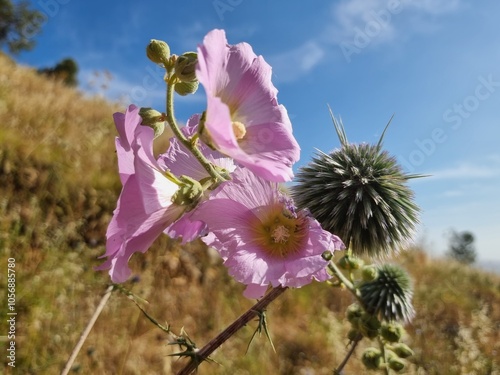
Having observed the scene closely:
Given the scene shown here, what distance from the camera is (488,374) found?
496 cm

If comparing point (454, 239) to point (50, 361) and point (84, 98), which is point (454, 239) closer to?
point (84, 98)

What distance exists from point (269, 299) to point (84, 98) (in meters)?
12.1

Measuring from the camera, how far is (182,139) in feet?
2.23

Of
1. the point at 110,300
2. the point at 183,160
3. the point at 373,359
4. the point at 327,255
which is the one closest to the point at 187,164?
the point at 183,160

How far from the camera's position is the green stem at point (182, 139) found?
668mm

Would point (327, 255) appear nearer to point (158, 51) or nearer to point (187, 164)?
point (187, 164)

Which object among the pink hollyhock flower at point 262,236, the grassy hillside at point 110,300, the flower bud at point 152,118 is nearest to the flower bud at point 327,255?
the pink hollyhock flower at point 262,236

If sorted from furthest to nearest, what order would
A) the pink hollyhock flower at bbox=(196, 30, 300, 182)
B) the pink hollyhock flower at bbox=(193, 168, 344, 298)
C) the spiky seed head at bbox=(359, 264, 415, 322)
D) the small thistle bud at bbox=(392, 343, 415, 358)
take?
the spiky seed head at bbox=(359, 264, 415, 322)
the small thistle bud at bbox=(392, 343, 415, 358)
the pink hollyhock flower at bbox=(193, 168, 344, 298)
the pink hollyhock flower at bbox=(196, 30, 300, 182)

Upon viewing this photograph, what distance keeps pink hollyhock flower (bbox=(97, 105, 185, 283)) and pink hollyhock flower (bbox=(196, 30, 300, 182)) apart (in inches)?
4.7

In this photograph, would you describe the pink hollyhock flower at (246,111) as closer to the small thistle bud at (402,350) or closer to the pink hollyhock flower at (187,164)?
the pink hollyhock flower at (187,164)

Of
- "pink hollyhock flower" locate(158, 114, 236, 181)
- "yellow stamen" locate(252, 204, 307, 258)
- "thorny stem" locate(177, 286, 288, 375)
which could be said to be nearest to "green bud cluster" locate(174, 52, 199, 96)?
"pink hollyhock flower" locate(158, 114, 236, 181)

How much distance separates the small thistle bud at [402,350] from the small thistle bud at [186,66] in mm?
1051

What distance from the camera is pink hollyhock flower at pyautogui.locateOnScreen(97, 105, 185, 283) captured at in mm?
640

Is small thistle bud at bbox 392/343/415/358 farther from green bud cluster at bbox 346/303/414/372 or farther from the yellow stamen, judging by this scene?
the yellow stamen
